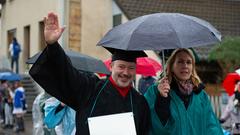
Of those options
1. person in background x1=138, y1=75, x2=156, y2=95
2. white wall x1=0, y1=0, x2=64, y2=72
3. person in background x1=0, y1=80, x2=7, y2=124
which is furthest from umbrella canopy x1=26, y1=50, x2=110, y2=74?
white wall x1=0, y1=0, x2=64, y2=72

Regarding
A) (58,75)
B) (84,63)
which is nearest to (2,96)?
(84,63)

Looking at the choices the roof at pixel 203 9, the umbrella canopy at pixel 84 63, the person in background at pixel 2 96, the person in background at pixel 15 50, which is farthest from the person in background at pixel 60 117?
the person in background at pixel 15 50

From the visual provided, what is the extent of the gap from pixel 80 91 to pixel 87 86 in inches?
2.8

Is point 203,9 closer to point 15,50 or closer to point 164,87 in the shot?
point 15,50

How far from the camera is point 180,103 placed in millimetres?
4160

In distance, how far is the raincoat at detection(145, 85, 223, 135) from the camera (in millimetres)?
4043

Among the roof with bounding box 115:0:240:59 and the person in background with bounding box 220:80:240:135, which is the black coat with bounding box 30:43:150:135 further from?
the roof with bounding box 115:0:240:59

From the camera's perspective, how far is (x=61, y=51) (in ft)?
12.0

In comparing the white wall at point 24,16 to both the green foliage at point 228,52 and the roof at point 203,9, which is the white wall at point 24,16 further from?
the green foliage at point 228,52

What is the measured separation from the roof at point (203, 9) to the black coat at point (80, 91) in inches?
588

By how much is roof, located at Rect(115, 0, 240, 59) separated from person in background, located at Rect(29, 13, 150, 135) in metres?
14.9

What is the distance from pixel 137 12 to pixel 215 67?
380 cm

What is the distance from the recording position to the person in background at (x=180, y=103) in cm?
402

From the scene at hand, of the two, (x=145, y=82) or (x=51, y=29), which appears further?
(x=145, y=82)
